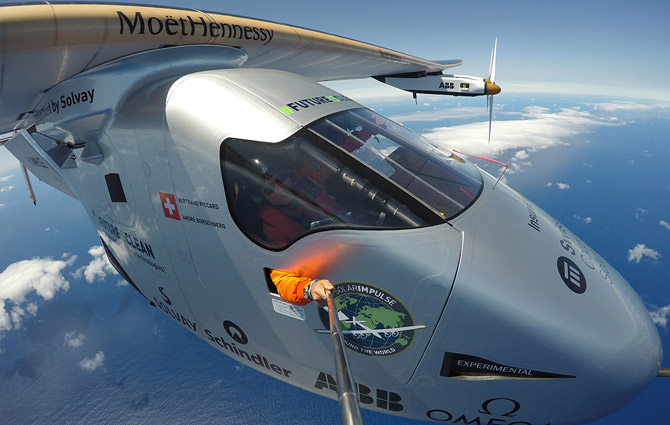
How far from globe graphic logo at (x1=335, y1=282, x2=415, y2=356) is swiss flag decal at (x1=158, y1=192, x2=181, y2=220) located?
1.86 metres

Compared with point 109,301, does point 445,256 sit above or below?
above

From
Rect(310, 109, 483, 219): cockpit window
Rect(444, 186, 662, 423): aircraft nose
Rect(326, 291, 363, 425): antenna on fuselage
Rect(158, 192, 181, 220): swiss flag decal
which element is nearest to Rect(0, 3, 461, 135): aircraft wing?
Rect(158, 192, 181, 220): swiss flag decal

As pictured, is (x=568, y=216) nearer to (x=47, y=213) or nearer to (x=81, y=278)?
(x=81, y=278)

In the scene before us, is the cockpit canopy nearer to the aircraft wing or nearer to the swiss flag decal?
the swiss flag decal

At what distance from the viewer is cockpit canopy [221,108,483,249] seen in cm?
227

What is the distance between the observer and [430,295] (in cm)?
205

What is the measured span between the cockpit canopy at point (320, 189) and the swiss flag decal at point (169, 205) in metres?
0.76

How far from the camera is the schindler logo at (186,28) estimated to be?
2725 mm

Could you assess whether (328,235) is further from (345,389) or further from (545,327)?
(545,327)

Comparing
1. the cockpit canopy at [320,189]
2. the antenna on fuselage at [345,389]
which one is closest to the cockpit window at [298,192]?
the cockpit canopy at [320,189]

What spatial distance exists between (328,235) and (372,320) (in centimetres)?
80

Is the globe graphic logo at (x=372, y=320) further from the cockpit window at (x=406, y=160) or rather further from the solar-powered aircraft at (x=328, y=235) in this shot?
the cockpit window at (x=406, y=160)

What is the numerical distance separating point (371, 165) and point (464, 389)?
6.61ft

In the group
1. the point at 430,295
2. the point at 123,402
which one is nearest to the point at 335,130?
the point at 430,295
